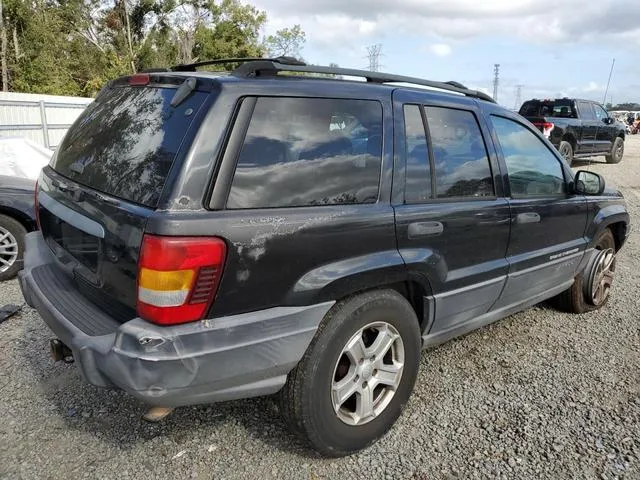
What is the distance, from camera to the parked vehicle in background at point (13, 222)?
4688 millimetres

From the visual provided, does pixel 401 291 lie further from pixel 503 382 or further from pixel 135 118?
pixel 135 118


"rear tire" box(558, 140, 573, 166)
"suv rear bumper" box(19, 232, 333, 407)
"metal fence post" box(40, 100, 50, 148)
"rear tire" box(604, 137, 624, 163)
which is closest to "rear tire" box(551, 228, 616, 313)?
"suv rear bumper" box(19, 232, 333, 407)

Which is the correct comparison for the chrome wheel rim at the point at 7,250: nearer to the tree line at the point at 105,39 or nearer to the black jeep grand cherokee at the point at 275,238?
the black jeep grand cherokee at the point at 275,238

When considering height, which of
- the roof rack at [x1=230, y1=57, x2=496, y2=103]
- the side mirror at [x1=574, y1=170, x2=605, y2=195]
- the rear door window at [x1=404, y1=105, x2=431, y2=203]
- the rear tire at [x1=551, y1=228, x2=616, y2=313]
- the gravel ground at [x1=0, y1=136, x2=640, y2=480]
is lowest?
the gravel ground at [x1=0, y1=136, x2=640, y2=480]

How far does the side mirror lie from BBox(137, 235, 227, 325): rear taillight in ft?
9.35

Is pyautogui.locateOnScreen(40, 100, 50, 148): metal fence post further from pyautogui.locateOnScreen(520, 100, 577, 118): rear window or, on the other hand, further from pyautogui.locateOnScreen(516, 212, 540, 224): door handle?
pyautogui.locateOnScreen(520, 100, 577, 118): rear window

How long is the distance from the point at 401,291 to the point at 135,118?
1561 mm

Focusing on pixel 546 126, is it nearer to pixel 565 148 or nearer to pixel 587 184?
pixel 565 148

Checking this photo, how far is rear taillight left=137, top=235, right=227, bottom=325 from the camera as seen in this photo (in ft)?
6.24

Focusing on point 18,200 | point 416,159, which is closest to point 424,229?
point 416,159

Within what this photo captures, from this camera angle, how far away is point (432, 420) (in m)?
2.82

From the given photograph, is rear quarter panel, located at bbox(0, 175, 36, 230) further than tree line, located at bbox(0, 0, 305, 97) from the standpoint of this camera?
No

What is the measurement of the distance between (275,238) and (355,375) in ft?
2.77

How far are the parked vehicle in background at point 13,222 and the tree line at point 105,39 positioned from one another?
17.9 metres
